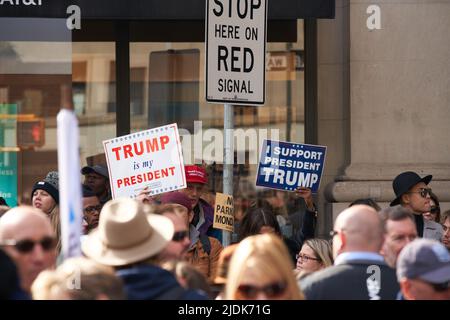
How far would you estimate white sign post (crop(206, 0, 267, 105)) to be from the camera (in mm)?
8992

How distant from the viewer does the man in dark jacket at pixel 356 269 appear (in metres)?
6.45

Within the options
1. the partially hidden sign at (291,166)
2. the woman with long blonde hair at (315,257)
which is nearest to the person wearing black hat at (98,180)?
the partially hidden sign at (291,166)

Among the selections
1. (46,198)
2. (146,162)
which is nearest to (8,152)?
(46,198)

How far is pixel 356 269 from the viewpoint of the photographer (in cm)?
654

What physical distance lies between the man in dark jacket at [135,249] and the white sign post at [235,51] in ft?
8.70

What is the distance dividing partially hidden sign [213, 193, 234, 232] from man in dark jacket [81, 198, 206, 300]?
3168 mm

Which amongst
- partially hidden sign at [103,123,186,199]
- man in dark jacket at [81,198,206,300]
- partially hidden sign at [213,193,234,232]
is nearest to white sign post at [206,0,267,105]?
partially hidden sign at [213,193,234,232]

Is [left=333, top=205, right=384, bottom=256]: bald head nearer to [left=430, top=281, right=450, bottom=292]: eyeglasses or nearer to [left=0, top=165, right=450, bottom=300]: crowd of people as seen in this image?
[left=0, top=165, right=450, bottom=300]: crowd of people

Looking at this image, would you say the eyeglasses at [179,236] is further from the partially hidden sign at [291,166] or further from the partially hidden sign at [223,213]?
the partially hidden sign at [291,166]

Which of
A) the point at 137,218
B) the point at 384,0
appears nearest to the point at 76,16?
the point at 384,0

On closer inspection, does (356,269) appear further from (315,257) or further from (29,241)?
(315,257)

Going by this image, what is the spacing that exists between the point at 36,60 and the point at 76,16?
4.80ft

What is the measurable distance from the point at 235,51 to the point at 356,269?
9.71 feet
